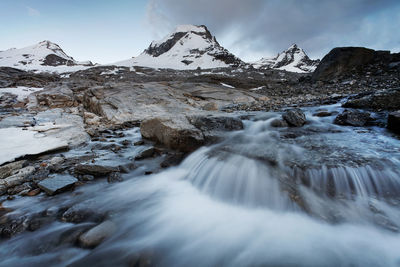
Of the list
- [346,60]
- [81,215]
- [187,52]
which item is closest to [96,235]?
[81,215]

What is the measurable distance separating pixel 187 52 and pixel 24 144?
6973cm

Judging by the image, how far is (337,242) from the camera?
163 centimetres

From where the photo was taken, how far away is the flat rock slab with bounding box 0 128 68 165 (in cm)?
317

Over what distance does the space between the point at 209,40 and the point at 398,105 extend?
81.1 meters

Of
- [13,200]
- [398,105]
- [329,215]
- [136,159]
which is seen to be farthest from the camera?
[398,105]

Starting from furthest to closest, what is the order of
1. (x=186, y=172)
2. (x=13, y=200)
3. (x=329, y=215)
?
(x=186, y=172) → (x=13, y=200) → (x=329, y=215)

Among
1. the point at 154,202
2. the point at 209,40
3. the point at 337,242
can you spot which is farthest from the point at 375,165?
the point at 209,40

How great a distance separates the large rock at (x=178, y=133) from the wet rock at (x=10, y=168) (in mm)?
2433

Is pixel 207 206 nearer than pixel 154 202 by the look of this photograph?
Yes

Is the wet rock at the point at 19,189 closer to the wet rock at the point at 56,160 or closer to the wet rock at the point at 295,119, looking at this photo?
the wet rock at the point at 56,160

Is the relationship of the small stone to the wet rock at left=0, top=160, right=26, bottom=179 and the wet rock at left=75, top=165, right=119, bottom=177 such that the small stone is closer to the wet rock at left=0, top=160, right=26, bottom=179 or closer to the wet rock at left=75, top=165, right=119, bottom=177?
the wet rock at left=75, top=165, right=119, bottom=177

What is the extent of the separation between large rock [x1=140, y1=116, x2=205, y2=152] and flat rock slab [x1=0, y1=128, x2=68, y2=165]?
6.74 ft

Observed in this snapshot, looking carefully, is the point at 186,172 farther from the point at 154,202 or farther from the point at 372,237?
the point at 372,237

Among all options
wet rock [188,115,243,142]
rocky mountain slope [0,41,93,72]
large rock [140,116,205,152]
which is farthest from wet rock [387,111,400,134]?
rocky mountain slope [0,41,93,72]
